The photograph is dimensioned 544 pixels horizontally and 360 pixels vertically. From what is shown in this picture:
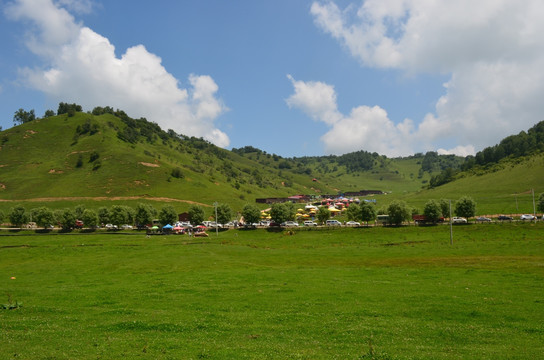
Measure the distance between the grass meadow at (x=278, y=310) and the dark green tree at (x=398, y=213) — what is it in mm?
41293

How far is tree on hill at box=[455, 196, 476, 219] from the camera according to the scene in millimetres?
92938

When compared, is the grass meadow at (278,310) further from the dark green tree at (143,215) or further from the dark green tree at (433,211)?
the dark green tree at (143,215)

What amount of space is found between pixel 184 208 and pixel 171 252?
104m

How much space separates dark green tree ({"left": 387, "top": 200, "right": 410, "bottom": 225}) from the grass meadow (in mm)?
41293

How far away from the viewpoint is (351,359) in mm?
15547

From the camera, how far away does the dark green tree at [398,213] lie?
302 ft

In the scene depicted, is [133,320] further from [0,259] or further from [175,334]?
[0,259]

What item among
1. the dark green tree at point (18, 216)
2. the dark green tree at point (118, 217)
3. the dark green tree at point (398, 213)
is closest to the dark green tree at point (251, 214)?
the dark green tree at point (398, 213)

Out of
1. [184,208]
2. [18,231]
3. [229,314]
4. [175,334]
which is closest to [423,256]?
[229,314]

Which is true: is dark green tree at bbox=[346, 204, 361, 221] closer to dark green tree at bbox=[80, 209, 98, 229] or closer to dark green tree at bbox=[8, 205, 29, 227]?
dark green tree at bbox=[80, 209, 98, 229]

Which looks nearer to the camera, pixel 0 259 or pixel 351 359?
pixel 351 359

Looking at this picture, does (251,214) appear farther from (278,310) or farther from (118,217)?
(278,310)

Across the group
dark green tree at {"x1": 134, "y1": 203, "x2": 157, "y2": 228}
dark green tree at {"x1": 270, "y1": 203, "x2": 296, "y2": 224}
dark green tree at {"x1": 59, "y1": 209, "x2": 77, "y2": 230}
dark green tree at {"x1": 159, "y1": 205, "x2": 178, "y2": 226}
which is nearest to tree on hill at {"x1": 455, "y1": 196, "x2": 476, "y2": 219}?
dark green tree at {"x1": 270, "y1": 203, "x2": 296, "y2": 224}

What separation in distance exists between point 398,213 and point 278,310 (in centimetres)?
7583
